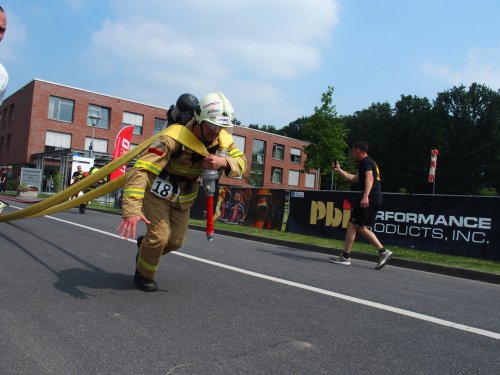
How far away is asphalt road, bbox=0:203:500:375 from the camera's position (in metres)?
2.68

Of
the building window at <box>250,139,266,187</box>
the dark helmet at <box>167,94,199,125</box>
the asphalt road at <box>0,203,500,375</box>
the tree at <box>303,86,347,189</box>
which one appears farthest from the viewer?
the building window at <box>250,139,266,187</box>

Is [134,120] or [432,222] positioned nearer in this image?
[432,222]

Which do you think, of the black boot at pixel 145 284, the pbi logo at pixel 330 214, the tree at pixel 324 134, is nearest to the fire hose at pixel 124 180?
the black boot at pixel 145 284

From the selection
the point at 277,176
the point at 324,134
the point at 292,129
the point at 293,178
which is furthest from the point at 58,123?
the point at 292,129

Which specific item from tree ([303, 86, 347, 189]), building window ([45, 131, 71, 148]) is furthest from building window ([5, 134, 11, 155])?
tree ([303, 86, 347, 189])

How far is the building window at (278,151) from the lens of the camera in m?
60.5

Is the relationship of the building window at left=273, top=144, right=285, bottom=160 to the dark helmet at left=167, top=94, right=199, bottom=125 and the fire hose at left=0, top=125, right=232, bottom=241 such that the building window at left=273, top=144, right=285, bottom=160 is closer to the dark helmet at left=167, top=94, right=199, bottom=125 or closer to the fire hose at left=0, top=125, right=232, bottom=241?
the fire hose at left=0, top=125, right=232, bottom=241

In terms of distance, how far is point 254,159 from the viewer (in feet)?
189

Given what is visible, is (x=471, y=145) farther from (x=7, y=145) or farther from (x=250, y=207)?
(x=7, y=145)

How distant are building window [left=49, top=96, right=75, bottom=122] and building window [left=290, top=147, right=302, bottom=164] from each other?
31.1m

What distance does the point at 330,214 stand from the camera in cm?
1204

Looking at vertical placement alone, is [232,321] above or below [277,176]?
below

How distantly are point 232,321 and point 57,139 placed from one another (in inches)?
1674

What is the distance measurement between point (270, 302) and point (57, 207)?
2502 mm
